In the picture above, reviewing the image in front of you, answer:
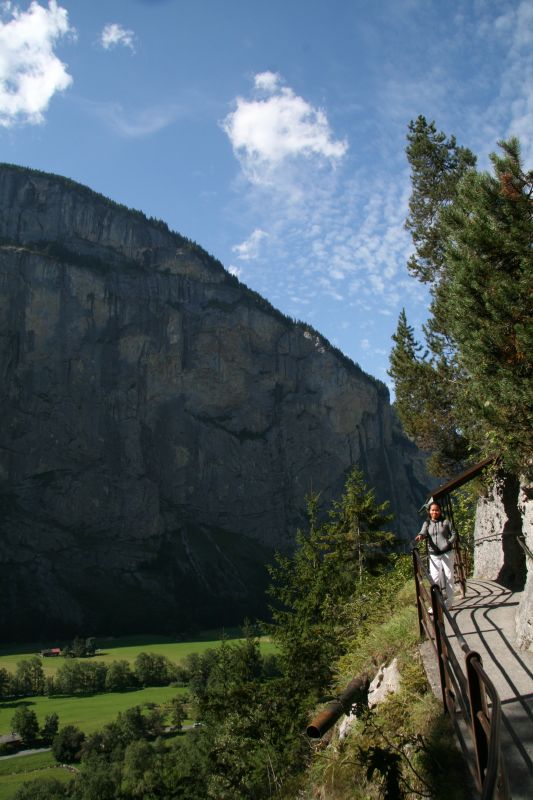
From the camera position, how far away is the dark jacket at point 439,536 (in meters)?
7.90

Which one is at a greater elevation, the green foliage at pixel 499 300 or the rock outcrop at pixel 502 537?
the green foliage at pixel 499 300

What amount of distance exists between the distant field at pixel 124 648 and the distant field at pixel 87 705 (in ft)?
28.8

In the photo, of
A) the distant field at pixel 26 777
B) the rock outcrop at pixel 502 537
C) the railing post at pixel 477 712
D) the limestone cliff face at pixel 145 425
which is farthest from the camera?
the limestone cliff face at pixel 145 425

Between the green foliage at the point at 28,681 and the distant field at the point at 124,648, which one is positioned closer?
the green foliage at the point at 28,681

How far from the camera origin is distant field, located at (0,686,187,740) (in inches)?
1956

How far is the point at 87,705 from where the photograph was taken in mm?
56188

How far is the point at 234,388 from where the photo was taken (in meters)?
127

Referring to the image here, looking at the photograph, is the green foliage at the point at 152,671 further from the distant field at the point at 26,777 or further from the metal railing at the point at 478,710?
the metal railing at the point at 478,710

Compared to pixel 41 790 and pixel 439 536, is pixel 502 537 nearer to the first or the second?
pixel 439 536

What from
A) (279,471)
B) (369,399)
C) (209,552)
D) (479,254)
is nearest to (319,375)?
(369,399)

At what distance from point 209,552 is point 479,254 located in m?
119

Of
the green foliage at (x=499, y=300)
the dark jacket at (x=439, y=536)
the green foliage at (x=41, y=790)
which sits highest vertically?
the green foliage at (x=499, y=300)

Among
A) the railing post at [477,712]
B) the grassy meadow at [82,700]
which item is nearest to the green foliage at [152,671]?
the grassy meadow at [82,700]

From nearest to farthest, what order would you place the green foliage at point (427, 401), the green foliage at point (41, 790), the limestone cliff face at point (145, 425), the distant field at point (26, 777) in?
the green foliage at point (427, 401), the green foliage at point (41, 790), the distant field at point (26, 777), the limestone cliff face at point (145, 425)
